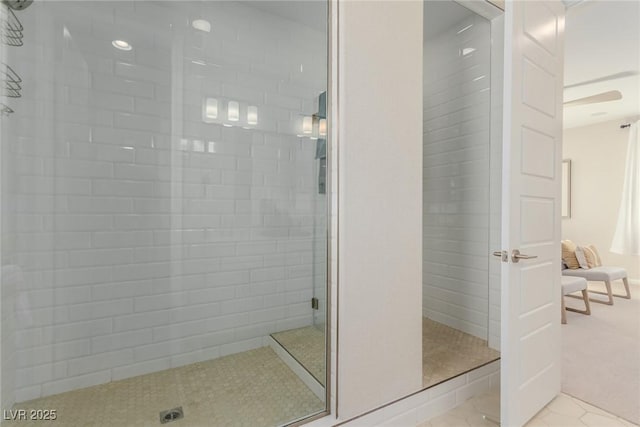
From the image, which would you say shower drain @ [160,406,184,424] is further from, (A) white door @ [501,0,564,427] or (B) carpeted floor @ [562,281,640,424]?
(B) carpeted floor @ [562,281,640,424]

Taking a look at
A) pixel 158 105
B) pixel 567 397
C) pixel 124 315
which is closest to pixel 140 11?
pixel 158 105

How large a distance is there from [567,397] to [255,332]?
1.93 metres

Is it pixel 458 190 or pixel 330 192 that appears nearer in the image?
pixel 330 192

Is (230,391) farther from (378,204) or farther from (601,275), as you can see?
(601,275)

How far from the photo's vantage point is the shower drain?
1.50 metres

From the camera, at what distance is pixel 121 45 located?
1.89m

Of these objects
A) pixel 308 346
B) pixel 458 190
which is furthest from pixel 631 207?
pixel 308 346

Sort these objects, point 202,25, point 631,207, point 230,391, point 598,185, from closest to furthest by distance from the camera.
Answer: point 230,391, point 202,25, point 631,207, point 598,185

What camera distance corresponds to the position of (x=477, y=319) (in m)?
2.34

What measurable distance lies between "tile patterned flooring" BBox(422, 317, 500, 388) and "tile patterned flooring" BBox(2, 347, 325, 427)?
721 mm

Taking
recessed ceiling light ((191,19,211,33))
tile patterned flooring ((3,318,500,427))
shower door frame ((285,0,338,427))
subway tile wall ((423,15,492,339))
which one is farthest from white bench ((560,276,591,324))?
recessed ceiling light ((191,19,211,33))

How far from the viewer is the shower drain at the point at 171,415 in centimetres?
150

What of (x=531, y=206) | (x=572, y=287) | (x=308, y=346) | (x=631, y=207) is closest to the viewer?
(x=531, y=206)

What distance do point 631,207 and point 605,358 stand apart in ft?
10.2
